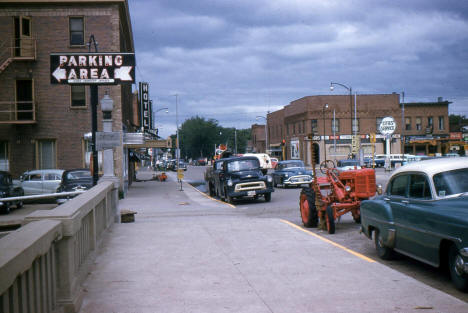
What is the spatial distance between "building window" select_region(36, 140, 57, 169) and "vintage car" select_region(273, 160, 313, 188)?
13.2m

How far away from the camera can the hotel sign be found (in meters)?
15.0

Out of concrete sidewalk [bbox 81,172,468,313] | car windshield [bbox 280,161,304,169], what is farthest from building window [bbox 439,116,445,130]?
concrete sidewalk [bbox 81,172,468,313]

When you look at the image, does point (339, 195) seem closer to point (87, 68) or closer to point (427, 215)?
point (427, 215)

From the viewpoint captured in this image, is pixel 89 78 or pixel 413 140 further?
pixel 413 140

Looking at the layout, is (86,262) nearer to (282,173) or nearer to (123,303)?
(123,303)

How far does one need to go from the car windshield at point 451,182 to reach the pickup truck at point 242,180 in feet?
49.0

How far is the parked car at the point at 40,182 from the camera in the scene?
24.7 metres

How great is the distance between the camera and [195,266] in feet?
24.6

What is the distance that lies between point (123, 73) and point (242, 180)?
8519mm

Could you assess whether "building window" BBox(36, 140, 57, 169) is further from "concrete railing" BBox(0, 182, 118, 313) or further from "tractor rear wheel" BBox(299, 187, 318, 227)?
"concrete railing" BBox(0, 182, 118, 313)

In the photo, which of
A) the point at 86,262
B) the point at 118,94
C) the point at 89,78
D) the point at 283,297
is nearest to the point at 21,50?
the point at 118,94

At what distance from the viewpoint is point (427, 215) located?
683 centimetres

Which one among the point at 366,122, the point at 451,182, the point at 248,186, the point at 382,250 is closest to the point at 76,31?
the point at 248,186

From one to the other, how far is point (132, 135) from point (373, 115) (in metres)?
53.6
